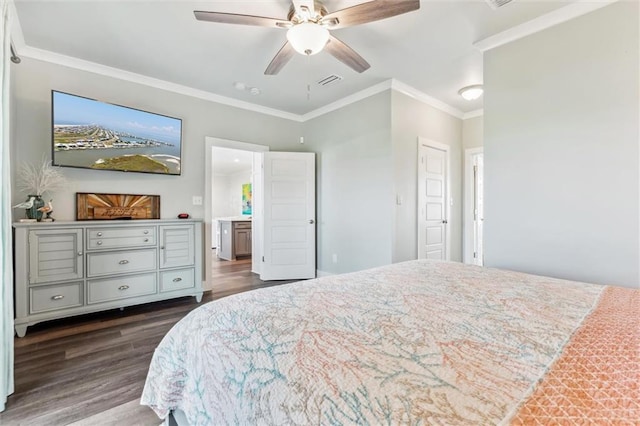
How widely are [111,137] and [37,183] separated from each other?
0.77 metres

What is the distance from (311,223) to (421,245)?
1618mm

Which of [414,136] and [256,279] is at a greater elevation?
[414,136]

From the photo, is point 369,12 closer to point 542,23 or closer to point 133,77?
point 542,23

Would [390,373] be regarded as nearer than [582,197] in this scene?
A: Yes

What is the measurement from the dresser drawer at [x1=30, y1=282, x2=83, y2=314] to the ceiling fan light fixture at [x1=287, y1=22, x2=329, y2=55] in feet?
9.39

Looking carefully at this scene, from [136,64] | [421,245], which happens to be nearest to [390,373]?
[421,245]

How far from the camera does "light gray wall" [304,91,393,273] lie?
3.55 m

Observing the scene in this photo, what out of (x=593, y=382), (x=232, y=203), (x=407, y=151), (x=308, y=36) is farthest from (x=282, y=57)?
(x=232, y=203)

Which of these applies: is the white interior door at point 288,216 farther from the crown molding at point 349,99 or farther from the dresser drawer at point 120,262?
the dresser drawer at point 120,262

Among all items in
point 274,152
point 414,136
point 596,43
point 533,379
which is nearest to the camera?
point 533,379

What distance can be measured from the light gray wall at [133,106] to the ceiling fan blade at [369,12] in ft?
7.87

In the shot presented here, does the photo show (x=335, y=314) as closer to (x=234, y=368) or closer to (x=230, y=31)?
(x=234, y=368)

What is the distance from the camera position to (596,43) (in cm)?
206

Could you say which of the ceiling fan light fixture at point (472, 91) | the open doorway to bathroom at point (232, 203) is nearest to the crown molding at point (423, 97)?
the ceiling fan light fixture at point (472, 91)
